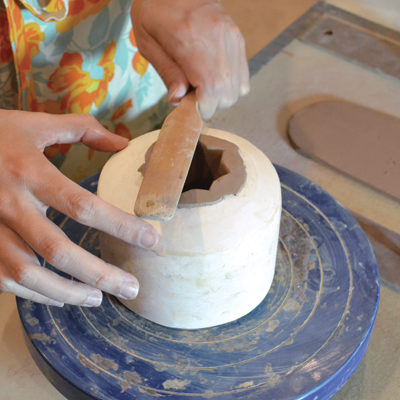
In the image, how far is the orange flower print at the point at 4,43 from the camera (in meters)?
1.23

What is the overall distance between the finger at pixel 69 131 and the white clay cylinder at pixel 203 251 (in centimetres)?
4

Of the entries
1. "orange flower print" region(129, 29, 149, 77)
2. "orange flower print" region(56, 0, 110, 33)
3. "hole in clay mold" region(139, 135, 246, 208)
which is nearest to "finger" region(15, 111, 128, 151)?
"hole in clay mold" region(139, 135, 246, 208)

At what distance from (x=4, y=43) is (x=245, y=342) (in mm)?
849

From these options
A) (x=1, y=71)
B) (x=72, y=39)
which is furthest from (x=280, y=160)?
(x=1, y=71)

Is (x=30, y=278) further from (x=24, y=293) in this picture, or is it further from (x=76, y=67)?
(x=76, y=67)

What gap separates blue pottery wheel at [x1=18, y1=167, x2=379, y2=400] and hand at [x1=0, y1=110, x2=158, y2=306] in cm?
8

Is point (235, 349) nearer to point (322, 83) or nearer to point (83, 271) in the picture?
point (83, 271)

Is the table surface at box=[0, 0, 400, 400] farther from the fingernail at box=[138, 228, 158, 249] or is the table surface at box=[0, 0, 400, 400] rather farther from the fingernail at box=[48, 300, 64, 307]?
the fingernail at box=[138, 228, 158, 249]

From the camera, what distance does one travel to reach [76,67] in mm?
1367

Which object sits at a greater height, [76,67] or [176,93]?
[176,93]

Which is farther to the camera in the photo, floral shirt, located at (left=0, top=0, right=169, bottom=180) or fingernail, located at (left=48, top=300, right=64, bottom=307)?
floral shirt, located at (left=0, top=0, right=169, bottom=180)

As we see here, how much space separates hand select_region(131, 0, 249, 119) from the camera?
3.47 feet

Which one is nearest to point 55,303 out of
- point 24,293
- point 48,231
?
point 24,293

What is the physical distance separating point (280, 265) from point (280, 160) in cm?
47
